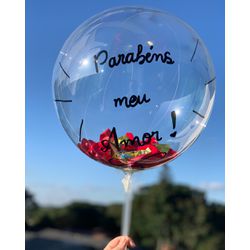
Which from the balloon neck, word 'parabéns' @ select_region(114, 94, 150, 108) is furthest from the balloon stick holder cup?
word 'parabéns' @ select_region(114, 94, 150, 108)

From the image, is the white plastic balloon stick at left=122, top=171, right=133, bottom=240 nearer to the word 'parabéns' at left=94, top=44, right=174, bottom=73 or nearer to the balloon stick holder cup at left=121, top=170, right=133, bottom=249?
the balloon stick holder cup at left=121, top=170, right=133, bottom=249

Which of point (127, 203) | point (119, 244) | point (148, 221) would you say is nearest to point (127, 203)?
point (127, 203)

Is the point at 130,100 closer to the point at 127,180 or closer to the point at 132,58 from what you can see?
the point at 132,58

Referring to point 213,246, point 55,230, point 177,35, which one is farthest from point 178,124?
point 55,230

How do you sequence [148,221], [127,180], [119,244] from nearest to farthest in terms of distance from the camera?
[119,244]
[127,180]
[148,221]

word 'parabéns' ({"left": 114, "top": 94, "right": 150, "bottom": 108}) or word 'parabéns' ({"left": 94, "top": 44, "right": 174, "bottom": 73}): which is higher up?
word 'parabéns' ({"left": 94, "top": 44, "right": 174, "bottom": 73})
